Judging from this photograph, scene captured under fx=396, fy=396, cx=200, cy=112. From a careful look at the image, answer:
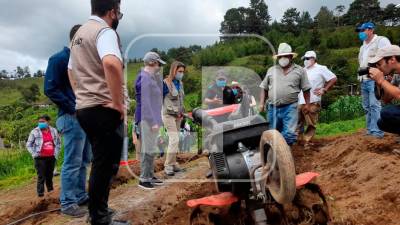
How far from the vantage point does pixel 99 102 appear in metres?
3.67

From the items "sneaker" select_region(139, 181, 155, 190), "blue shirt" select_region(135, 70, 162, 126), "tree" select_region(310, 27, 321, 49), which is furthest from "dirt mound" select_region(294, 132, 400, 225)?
"tree" select_region(310, 27, 321, 49)

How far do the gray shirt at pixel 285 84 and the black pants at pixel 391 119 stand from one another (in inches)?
86.1

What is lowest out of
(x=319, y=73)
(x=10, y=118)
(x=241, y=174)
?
(x=10, y=118)

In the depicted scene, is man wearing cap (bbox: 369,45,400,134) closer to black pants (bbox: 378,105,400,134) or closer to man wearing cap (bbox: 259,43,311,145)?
black pants (bbox: 378,105,400,134)

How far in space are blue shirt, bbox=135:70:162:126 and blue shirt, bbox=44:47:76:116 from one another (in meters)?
1.35

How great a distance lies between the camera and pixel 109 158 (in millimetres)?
3738

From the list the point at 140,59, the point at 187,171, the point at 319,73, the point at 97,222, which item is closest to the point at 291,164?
the point at 97,222

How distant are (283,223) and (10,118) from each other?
74705 mm

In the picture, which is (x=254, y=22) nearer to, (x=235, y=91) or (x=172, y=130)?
(x=172, y=130)

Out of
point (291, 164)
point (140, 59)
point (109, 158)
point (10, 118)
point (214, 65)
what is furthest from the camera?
point (10, 118)

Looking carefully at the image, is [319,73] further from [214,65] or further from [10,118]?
[10,118]

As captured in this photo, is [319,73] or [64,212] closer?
[64,212]

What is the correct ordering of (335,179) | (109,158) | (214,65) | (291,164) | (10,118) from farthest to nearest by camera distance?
(10,118), (335,179), (214,65), (109,158), (291,164)

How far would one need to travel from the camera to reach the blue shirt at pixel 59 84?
15.5ft
